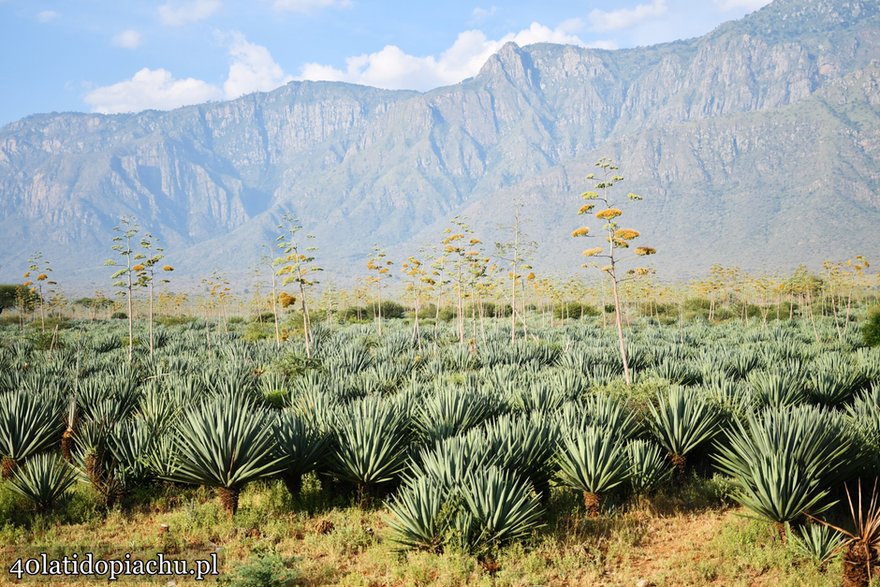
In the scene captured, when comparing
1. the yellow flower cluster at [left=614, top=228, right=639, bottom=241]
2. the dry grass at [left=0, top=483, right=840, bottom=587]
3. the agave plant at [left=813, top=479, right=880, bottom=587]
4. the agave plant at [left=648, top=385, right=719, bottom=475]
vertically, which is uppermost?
the yellow flower cluster at [left=614, top=228, right=639, bottom=241]

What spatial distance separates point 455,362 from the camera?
491 inches

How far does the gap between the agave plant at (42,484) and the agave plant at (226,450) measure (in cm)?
129

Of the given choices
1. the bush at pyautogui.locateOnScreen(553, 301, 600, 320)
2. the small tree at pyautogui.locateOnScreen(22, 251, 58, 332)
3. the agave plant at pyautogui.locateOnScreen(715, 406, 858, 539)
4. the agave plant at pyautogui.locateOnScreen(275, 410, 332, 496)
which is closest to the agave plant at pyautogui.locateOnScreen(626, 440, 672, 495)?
the agave plant at pyautogui.locateOnScreen(715, 406, 858, 539)

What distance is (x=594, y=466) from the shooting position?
5480 millimetres

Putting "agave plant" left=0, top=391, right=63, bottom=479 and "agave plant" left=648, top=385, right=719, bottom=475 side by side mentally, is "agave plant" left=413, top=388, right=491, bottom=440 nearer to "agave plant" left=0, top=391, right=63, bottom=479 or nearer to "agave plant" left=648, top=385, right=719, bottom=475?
"agave plant" left=648, top=385, right=719, bottom=475

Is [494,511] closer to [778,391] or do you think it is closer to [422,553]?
[422,553]

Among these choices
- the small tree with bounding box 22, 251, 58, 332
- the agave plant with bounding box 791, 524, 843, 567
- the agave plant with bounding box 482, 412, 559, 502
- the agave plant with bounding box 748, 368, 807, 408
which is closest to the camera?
the agave plant with bounding box 791, 524, 843, 567

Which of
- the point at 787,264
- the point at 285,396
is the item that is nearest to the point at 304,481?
the point at 285,396

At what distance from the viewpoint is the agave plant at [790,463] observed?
4.73 meters

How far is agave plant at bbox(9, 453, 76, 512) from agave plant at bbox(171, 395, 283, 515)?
4.23ft

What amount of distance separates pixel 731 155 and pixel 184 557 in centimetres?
20696

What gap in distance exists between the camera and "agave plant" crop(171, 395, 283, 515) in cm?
545

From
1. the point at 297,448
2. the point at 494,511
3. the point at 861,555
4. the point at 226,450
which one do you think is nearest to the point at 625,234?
the point at 494,511

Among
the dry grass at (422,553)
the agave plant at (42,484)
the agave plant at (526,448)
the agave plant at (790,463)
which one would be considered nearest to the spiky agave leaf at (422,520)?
the dry grass at (422,553)
